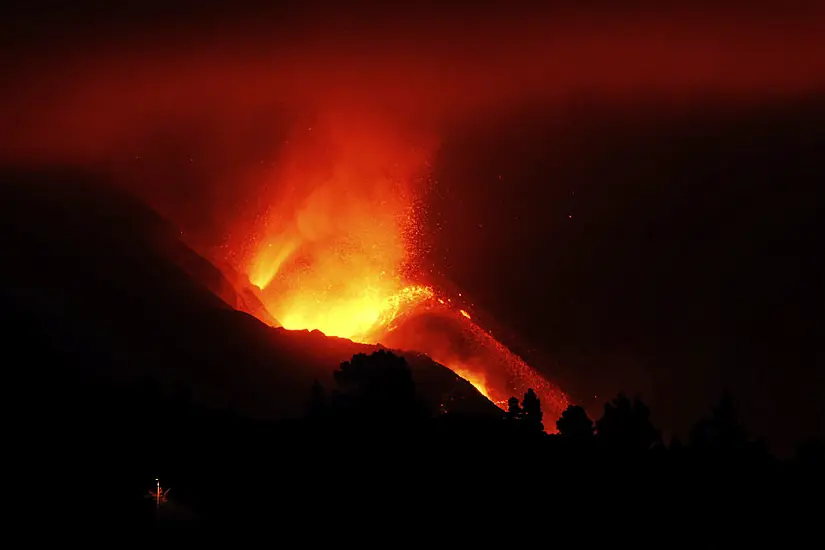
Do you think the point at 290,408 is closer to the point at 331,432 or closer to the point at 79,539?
the point at 331,432

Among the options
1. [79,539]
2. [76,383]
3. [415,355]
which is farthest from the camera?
[415,355]

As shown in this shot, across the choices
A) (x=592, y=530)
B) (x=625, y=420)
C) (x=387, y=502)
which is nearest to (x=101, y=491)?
(x=387, y=502)

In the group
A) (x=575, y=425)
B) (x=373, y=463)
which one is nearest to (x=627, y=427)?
(x=575, y=425)

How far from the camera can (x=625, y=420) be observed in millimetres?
94625

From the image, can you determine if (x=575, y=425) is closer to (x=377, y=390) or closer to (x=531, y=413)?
(x=531, y=413)

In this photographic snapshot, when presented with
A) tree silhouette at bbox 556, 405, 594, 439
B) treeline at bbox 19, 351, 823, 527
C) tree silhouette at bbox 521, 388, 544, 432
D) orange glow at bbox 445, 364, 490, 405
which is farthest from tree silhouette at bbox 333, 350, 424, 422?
orange glow at bbox 445, 364, 490, 405

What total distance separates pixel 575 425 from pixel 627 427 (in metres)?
3.17

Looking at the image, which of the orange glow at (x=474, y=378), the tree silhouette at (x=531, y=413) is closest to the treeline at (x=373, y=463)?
the tree silhouette at (x=531, y=413)

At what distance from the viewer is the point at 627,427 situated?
93938mm

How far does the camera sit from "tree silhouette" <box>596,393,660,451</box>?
9231cm

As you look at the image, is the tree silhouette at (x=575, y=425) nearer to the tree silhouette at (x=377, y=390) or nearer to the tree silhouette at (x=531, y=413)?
the tree silhouette at (x=531, y=413)

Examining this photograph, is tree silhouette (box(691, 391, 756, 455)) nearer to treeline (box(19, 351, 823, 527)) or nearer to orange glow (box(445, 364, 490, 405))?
treeline (box(19, 351, 823, 527))

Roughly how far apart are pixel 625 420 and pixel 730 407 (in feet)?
21.1

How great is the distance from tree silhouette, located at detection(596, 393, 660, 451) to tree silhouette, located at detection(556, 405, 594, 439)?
3.15 feet
